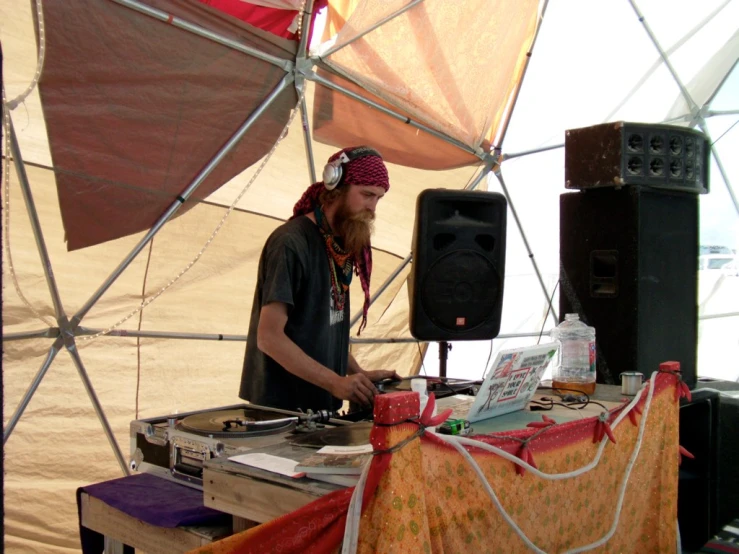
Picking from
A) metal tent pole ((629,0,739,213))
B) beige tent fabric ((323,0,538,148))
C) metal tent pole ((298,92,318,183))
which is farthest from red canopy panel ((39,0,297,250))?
metal tent pole ((629,0,739,213))

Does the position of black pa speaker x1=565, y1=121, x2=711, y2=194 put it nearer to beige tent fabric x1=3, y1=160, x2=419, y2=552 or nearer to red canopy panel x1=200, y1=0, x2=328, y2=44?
beige tent fabric x1=3, y1=160, x2=419, y2=552

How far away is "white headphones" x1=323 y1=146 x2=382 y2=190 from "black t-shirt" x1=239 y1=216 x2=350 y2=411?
138mm

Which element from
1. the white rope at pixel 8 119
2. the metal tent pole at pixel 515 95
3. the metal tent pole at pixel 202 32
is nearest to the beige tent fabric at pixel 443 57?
the metal tent pole at pixel 515 95

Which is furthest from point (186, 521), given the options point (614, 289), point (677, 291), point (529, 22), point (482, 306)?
point (529, 22)

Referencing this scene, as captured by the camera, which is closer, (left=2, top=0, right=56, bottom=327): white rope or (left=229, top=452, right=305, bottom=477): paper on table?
(left=229, top=452, right=305, bottom=477): paper on table

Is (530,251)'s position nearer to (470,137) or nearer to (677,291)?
(470,137)

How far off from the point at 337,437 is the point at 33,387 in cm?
219

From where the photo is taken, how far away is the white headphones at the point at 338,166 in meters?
2.26

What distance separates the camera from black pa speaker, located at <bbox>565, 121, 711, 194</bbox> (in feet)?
8.54

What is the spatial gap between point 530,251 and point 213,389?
2594 mm

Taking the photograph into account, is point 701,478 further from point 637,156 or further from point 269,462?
point 269,462

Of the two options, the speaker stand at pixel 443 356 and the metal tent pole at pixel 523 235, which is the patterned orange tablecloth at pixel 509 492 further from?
the metal tent pole at pixel 523 235

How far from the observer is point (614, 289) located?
2.66 m

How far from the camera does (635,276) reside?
102 inches
